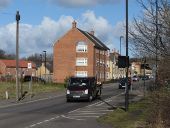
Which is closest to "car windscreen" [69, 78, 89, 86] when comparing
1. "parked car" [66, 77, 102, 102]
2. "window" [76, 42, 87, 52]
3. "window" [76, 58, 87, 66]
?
"parked car" [66, 77, 102, 102]

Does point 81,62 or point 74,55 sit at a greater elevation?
point 74,55

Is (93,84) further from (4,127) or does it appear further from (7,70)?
(7,70)

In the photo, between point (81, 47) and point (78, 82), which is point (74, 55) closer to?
point (81, 47)

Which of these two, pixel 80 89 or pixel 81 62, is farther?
pixel 81 62

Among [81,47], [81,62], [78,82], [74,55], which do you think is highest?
[81,47]

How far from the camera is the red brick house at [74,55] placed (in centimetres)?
11394

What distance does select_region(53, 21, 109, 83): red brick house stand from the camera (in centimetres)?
11394

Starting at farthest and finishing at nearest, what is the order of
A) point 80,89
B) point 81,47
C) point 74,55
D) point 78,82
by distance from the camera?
point 81,47 → point 74,55 → point 78,82 → point 80,89

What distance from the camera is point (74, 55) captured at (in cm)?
11438

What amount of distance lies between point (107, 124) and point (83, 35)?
305 ft

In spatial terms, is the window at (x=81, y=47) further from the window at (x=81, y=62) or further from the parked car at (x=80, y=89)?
the parked car at (x=80, y=89)

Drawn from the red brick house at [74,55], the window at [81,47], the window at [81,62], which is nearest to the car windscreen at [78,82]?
the red brick house at [74,55]

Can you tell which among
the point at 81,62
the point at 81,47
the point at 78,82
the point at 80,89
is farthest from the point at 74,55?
the point at 80,89

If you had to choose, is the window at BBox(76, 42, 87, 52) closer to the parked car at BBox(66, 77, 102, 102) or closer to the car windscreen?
the parked car at BBox(66, 77, 102, 102)
